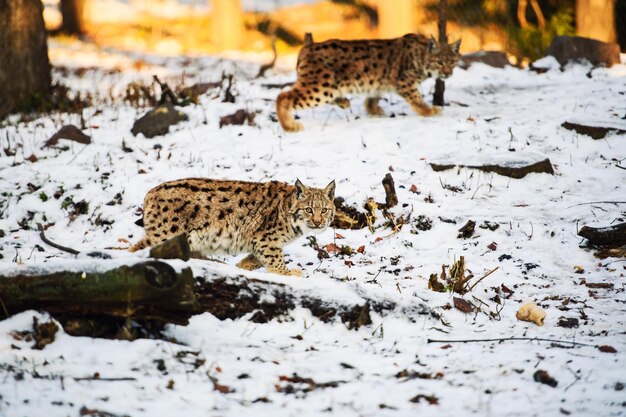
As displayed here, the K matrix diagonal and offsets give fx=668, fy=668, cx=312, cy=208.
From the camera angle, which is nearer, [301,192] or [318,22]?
[301,192]

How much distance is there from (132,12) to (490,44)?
1845 cm

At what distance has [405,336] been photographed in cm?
532

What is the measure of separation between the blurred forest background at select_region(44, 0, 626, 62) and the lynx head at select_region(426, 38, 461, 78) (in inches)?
204

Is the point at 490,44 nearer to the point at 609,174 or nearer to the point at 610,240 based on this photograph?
the point at 609,174

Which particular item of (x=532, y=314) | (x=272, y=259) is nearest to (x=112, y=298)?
(x=272, y=259)

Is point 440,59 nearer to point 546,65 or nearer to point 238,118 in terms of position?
point 238,118

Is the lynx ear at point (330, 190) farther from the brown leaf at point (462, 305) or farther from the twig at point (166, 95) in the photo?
the twig at point (166, 95)

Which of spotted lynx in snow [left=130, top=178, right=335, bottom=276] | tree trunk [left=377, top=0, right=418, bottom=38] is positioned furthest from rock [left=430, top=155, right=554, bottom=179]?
tree trunk [left=377, top=0, right=418, bottom=38]

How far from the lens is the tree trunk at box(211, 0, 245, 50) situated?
24.5 meters

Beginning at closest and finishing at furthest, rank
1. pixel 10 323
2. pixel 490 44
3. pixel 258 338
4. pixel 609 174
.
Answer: pixel 10 323
pixel 258 338
pixel 609 174
pixel 490 44

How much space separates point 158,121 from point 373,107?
12.1ft

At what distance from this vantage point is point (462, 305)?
239 inches

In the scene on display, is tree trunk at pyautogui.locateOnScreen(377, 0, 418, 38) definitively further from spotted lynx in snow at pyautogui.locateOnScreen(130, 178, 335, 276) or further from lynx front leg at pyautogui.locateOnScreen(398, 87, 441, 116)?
spotted lynx in snow at pyautogui.locateOnScreen(130, 178, 335, 276)

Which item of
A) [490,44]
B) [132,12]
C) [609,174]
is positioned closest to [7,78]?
→ [609,174]
